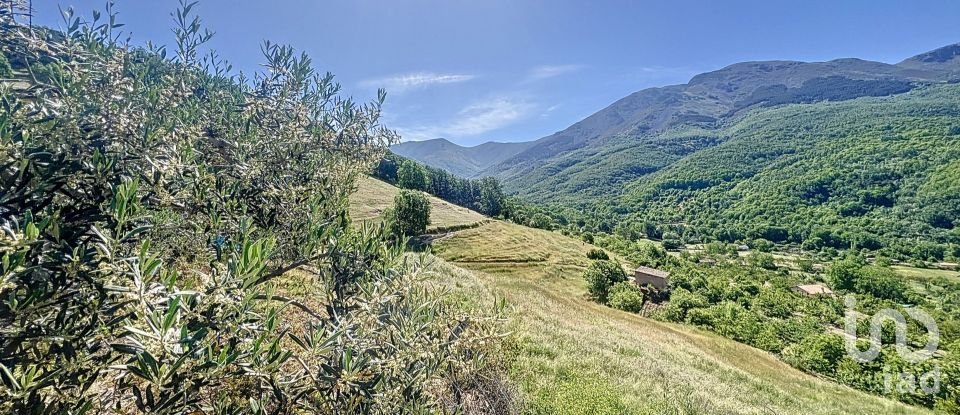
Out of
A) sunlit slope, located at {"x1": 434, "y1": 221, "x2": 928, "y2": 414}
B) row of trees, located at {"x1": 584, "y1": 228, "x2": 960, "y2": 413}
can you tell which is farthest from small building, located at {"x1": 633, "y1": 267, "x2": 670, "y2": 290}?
sunlit slope, located at {"x1": 434, "y1": 221, "x2": 928, "y2": 414}

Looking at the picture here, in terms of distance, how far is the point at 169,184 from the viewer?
3385mm

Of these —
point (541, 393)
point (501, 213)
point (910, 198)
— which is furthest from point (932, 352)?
point (910, 198)

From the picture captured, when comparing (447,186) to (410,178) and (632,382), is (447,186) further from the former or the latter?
(632,382)

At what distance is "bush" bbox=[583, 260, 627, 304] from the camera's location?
4778cm

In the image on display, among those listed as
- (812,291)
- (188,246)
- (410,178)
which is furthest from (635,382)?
(410,178)

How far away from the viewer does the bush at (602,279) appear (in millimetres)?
47781

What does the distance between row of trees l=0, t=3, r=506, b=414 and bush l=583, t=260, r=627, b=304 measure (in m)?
46.3

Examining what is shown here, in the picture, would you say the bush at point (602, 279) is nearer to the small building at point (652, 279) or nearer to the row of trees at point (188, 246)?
the small building at point (652, 279)

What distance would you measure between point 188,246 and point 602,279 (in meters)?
49.1

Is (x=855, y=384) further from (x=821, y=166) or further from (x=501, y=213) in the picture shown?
(x=821, y=166)

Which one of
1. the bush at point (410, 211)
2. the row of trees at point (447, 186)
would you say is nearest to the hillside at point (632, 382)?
the bush at point (410, 211)

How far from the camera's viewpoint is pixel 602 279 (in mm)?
48594

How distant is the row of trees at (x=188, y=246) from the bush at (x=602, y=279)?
152 feet
